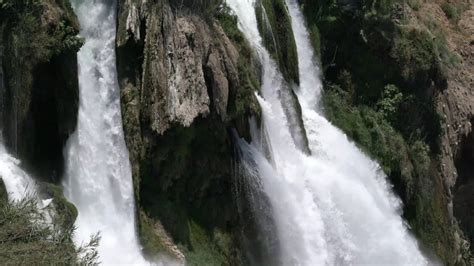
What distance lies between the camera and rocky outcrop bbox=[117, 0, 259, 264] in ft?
55.7

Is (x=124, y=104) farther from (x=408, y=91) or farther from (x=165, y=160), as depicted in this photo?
(x=408, y=91)

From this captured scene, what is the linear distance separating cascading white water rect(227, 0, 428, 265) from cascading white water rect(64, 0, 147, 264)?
348 centimetres

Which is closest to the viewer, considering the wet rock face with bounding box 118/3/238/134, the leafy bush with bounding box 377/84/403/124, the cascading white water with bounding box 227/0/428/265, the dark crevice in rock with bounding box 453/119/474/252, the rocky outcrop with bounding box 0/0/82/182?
the rocky outcrop with bounding box 0/0/82/182

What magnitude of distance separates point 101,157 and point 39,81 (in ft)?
6.55

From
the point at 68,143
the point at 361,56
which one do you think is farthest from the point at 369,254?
the point at 68,143

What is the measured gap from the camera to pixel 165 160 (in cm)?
1722

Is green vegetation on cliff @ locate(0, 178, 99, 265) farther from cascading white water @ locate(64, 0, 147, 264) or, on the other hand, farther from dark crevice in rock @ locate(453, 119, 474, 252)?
dark crevice in rock @ locate(453, 119, 474, 252)

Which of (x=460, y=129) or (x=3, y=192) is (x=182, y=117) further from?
(x=460, y=129)

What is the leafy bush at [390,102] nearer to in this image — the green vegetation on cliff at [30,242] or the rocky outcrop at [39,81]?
the rocky outcrop at [39,81]

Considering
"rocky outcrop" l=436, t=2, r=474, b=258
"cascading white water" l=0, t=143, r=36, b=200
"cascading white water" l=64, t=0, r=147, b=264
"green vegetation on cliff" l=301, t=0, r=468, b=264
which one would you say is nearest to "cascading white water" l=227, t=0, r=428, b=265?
"green vegetation on cliff" l=301, t=0, r=468, b=264

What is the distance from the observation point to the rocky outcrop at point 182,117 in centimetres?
1698

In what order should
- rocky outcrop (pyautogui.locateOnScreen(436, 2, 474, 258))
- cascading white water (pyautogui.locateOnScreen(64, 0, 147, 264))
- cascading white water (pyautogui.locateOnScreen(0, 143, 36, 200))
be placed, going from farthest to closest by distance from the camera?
1. rocky outcrop (pyautogui.locateOnScreen(436, 2, 474, 258))
2. cascading white water (pyautogui.locateOnScreen(64, 0, 147, 264))
3. cascading white water (pyautogui.locateOnScreen(0, 143, 36, 200))

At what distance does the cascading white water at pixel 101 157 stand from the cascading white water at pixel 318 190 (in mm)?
3476

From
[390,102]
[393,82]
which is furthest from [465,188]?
[393,82]
